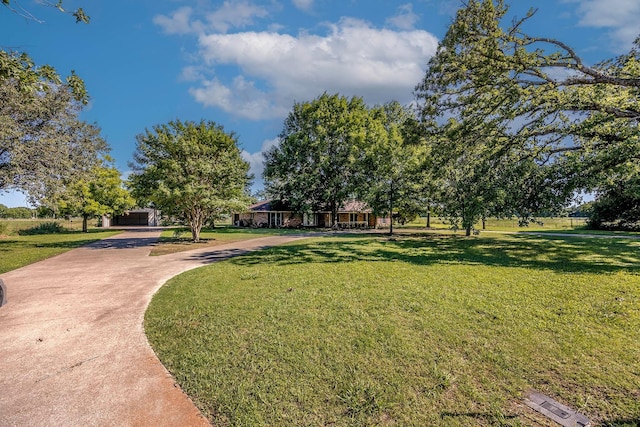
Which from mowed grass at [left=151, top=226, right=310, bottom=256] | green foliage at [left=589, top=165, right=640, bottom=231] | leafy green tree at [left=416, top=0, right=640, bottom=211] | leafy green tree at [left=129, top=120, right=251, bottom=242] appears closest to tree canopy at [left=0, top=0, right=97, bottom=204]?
leafy green tree at [left=129, top=120, right=251, bottom=242]

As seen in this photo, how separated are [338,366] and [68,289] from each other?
7.27m

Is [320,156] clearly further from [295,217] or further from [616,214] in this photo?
[616,214]

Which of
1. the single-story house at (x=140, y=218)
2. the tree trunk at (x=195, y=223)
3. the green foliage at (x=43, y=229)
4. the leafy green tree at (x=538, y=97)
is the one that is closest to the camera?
the leafy green tree at (x=538, y=97)

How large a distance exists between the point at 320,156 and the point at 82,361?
30.7m

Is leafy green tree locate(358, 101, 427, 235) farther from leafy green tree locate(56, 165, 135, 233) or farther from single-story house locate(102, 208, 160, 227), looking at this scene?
single-story house locate(102, 208, 160, 227)

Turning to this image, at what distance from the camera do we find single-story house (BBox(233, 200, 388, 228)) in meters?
39.4

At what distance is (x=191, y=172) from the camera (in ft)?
57.3

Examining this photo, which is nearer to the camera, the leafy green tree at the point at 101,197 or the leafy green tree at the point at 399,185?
the leafy green tree at the point at 399,185

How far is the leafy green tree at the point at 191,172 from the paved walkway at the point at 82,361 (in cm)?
929

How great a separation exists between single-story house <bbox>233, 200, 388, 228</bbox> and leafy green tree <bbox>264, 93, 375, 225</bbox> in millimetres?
3646

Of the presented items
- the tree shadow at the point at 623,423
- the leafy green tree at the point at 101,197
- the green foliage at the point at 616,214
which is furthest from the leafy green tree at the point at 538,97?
the leafy green tree at the point at 101,197

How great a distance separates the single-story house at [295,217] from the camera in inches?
1550

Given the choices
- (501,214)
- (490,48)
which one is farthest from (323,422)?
(501,214)

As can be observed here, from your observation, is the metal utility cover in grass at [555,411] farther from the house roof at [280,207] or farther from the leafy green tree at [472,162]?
the house roof at [280,207]
